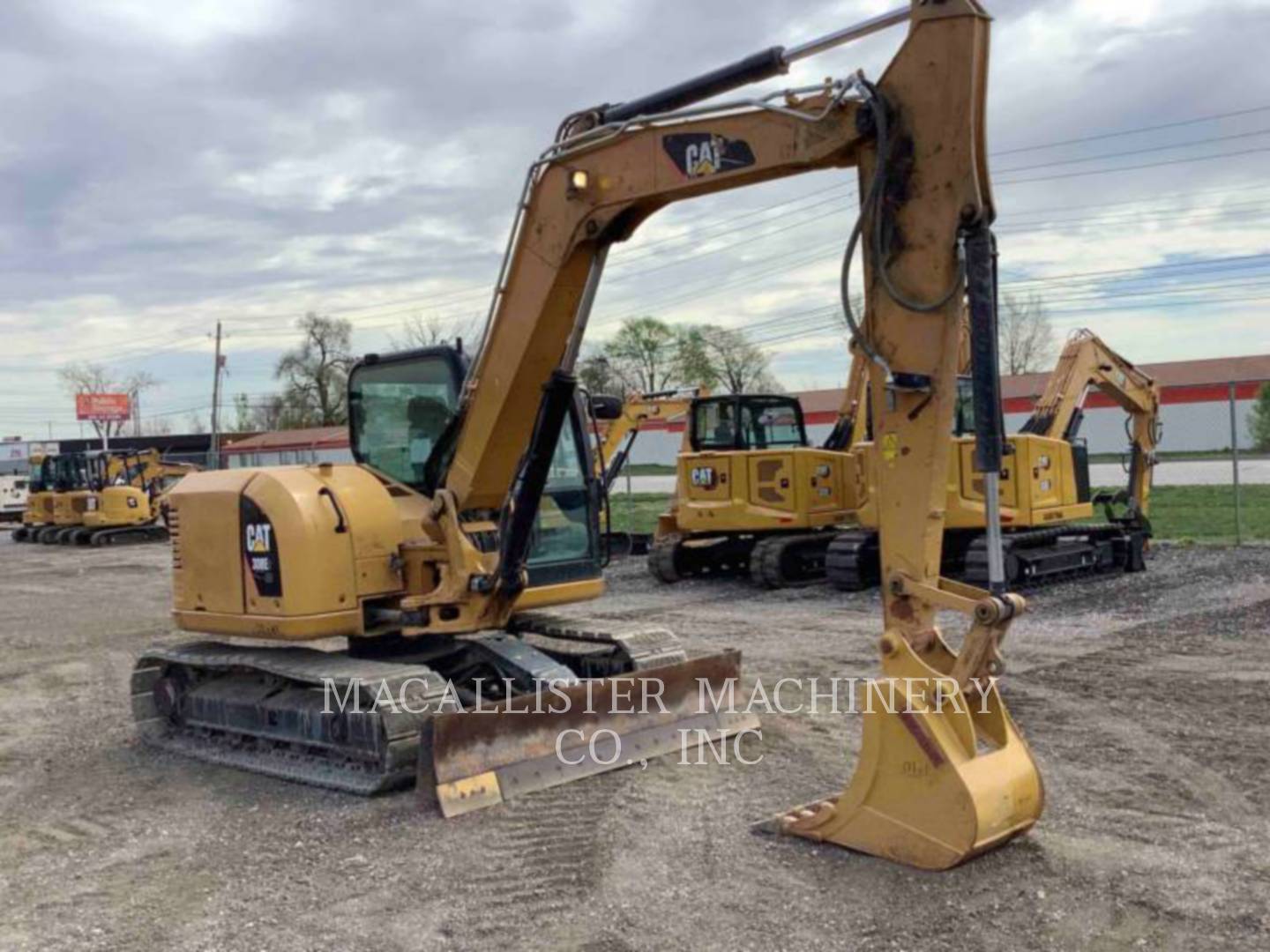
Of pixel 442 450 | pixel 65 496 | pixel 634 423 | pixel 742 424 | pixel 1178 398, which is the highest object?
pixel 1178 398

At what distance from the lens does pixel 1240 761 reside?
6.37m

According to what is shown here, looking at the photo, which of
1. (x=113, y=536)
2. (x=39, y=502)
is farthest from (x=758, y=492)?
(x=39, y=502)

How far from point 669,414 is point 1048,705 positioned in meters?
10.9

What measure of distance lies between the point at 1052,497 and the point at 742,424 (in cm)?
393

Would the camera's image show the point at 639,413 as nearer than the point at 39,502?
Yes

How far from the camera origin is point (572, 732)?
6605 millimetres

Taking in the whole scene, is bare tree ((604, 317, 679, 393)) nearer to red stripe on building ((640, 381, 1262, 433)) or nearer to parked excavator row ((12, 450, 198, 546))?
red stripe on building ((640, 381, 1262, 433))

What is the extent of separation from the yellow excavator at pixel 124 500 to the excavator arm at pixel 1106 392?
20.3 m

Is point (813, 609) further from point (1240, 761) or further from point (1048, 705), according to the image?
point (1240, 761)

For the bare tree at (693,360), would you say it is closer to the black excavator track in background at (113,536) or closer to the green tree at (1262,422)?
the green tree at (1262,422)

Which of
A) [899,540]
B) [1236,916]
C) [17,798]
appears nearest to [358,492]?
[17,798]

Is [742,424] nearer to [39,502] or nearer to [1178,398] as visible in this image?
[39,502]

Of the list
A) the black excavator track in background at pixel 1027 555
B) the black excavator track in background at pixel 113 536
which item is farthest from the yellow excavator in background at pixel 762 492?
the black excavator track in background at pixel 113 536

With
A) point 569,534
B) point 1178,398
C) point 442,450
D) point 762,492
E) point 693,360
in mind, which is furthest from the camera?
point 693,360
